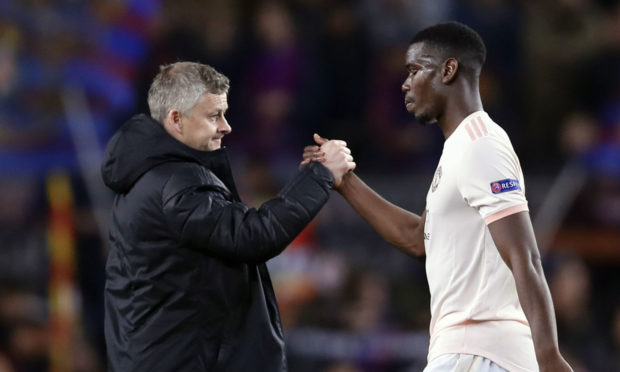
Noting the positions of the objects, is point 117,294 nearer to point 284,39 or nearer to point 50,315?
point 50,315

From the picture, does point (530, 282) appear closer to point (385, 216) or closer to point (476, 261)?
point (476, 261)

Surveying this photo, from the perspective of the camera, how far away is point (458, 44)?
4.14m

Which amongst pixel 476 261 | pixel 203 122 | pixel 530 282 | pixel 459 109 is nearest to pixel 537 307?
pixel 530 282

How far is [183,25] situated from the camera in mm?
9602

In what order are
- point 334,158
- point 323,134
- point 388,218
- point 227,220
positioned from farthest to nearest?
point 323,134, point 388,218, point 334,158, point 227,220

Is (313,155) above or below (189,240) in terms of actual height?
above

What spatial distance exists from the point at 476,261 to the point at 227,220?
878mm

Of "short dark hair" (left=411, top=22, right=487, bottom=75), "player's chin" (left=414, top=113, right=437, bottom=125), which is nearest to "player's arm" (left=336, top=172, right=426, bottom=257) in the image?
"player's chin" (left=414, top=113, right=437, bottom=125)

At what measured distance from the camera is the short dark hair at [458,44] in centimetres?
414

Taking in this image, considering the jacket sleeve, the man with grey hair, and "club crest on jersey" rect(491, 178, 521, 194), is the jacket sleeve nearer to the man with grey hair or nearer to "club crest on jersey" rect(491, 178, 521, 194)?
the man with grey hair

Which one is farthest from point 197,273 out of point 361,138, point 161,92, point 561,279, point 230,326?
point 361,138

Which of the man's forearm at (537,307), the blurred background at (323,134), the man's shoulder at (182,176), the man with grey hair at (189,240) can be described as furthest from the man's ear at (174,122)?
the blurred background at (323,134)

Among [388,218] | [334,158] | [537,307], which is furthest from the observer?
[388,218]

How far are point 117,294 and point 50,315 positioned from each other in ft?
14.1
